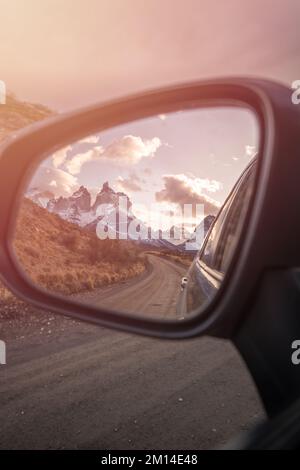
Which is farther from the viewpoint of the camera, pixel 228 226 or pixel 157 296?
pixel 157 296

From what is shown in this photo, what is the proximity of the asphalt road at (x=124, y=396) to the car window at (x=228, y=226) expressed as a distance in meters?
0.40

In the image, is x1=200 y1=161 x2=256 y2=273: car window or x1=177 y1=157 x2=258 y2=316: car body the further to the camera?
x1=177 y1=157 x2=258 y2=316: car body

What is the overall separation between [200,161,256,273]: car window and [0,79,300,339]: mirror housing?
8 centimetres

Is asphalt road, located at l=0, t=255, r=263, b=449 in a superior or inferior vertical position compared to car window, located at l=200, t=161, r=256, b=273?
inferior

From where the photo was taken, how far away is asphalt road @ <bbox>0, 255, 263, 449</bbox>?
153 inches

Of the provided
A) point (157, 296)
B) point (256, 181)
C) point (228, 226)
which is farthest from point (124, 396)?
point (256, 181)

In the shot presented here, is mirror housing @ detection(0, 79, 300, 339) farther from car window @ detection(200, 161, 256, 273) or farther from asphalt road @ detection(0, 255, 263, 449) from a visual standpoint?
asphalt road @ detection(0, 255, 263, 449)

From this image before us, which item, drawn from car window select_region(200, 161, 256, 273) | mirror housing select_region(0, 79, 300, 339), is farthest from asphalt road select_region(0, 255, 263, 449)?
mirror housing select_region(0, 79, 300, 339)

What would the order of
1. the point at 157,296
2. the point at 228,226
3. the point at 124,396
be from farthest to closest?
the point at 124,396 < the point at 157,296 < the point at 228,226

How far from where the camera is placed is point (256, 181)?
101cm

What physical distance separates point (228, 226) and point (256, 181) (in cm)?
49

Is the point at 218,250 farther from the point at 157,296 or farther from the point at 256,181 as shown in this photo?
the point at 256,181

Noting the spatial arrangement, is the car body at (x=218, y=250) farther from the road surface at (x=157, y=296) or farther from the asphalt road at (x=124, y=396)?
the asphalt road at (x=124, y=396)
